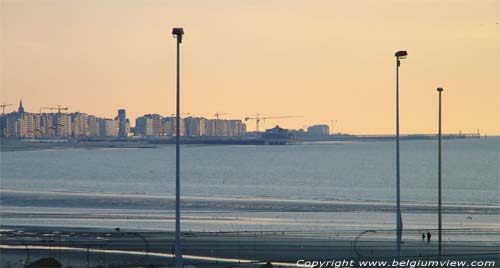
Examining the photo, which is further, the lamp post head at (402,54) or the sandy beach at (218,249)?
the sandy beach at (218,249)

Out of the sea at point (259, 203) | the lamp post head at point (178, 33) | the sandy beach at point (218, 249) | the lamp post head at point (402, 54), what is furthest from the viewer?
the sea at point (259, 203)

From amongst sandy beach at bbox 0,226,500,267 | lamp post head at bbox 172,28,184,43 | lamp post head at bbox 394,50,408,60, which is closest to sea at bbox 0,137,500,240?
sandy beach at bbox 0,226,500,267

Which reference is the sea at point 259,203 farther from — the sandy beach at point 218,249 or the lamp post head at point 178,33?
the lamp post head at point 178,33

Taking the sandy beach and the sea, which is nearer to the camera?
the sandy beach

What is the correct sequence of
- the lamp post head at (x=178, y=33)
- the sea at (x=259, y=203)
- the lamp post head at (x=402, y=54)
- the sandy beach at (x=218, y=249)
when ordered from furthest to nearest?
the sea at (x=259, y=203) → the sandy beach at (x=218, y=249) → the lamp post head at (x=402, y=54) → the lamp post head at (x=178, y=33)

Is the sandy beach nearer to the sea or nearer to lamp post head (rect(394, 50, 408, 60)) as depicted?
the sea

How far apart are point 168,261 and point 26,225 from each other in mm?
17243

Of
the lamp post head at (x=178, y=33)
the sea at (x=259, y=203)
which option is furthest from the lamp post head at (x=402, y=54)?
the sea at (x=259, y=203)

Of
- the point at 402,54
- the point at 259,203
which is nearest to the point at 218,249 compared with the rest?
the point at 402,54

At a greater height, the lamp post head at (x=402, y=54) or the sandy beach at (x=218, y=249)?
the lamp post head at (x=402, y=54)

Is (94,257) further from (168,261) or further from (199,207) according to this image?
(199,207)

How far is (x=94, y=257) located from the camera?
105ft

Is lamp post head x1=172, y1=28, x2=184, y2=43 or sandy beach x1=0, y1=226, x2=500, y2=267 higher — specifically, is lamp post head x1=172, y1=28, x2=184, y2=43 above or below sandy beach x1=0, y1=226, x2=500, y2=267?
above

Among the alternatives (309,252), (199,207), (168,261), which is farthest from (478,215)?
(168,261)
